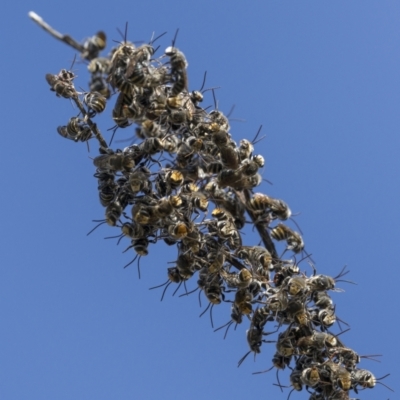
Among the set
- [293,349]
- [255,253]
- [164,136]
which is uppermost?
[164,136]

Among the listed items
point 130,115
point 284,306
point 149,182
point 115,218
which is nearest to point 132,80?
point 130,115

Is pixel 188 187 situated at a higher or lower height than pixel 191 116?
lower

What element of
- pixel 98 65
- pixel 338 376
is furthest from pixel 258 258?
pixel 98 65

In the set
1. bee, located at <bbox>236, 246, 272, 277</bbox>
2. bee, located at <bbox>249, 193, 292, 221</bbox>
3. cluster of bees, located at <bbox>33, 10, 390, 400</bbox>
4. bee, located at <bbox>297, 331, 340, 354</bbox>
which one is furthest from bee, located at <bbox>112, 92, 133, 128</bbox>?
bee, located at <bbox>297, 331, 340, 354</bbox>

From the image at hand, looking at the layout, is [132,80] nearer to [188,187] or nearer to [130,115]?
[130,115]

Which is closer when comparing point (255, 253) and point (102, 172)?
point (255, 253)

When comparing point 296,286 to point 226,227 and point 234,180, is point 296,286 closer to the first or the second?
point 226,227

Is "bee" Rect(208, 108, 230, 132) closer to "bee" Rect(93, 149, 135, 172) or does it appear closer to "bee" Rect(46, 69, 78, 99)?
"bee" Rect(93, 149, 135, 172)

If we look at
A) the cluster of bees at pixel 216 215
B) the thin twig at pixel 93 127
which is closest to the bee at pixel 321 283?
the cluster of bees at pixel 216 215
